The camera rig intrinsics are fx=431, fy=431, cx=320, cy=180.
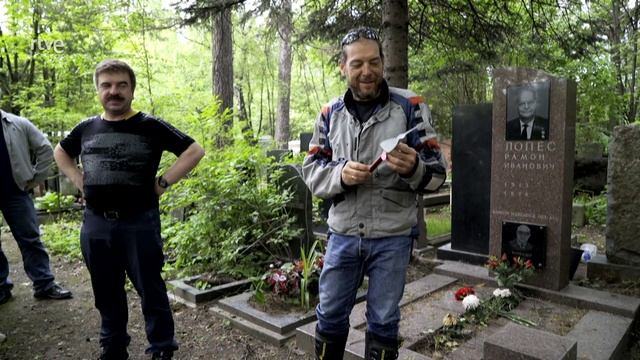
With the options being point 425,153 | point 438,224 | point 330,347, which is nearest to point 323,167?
point 425,153

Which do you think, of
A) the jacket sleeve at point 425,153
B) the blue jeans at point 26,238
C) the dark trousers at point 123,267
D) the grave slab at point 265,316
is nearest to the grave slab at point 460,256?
the grave slab at point 265,316

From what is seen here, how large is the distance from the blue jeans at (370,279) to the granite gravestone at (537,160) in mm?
2665

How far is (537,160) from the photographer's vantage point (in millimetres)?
4191

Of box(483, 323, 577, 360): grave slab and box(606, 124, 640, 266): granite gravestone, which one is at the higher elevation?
box(606, 124, 640, 266): granite gravestone

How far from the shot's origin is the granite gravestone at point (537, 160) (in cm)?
405

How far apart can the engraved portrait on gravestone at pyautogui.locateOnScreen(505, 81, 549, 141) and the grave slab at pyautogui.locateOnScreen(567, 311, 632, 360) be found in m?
1.67

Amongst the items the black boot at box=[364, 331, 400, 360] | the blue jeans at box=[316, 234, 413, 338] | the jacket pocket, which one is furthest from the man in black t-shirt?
the black boot at box=[364, 331, 400, 360]

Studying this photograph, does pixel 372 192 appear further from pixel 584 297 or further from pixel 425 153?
pixel 584 297

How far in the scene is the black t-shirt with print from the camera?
2629 mm

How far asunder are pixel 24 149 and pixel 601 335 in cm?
524

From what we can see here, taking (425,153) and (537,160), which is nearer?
(425,153)

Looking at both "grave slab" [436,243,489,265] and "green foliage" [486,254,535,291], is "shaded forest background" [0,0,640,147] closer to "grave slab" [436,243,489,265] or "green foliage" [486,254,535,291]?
"grave slab" [436,243,489,265]

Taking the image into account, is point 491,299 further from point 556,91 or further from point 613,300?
point 556,91

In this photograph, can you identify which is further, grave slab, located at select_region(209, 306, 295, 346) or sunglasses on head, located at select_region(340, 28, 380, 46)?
grave slab, located at select_region(209, 306, 295, 346)
